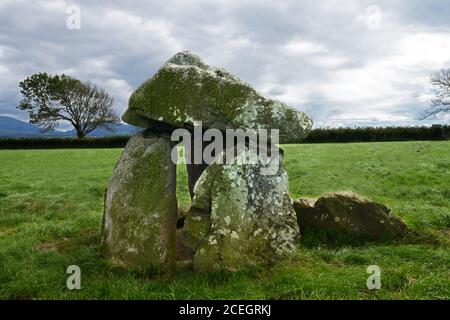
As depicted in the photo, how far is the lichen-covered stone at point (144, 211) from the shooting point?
24.3 ft

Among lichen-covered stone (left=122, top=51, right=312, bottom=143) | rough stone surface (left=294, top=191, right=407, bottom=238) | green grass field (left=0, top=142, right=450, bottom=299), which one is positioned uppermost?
lichen-covered stone (left=122, top=51, right=312, bottom=143)

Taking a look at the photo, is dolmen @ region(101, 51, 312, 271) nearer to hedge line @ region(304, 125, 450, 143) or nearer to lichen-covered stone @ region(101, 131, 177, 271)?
lichen-covered stone @ region(101, 131, 177, 271)

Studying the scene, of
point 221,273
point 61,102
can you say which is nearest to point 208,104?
point 221,273

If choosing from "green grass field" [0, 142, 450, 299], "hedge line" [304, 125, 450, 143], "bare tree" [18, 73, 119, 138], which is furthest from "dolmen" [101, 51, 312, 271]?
"bare tree" [18, 73, 119, 138]

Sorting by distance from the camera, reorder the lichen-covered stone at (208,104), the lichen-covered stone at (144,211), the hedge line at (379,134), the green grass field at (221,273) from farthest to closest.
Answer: the hedge line at (379,134) → the lichen-covered stone at (208,104) → the lichen-covered stone at (144,211) → the green grass field at (221,273)

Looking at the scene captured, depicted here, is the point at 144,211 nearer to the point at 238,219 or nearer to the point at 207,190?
the point at 207,190

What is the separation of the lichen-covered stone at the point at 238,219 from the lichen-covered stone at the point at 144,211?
49cm

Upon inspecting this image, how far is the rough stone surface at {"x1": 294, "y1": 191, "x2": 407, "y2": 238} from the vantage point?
8797 mm

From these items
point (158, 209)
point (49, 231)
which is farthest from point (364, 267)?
point (49, 231)

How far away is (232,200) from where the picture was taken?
734 centimetres

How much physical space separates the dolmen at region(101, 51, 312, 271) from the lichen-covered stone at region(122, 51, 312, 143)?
2cm

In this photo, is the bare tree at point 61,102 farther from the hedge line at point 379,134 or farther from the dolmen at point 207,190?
the dolmen at point 207,190

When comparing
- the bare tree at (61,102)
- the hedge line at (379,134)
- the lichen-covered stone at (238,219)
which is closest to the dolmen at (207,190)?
the lichen-covered stone at (238,219)
